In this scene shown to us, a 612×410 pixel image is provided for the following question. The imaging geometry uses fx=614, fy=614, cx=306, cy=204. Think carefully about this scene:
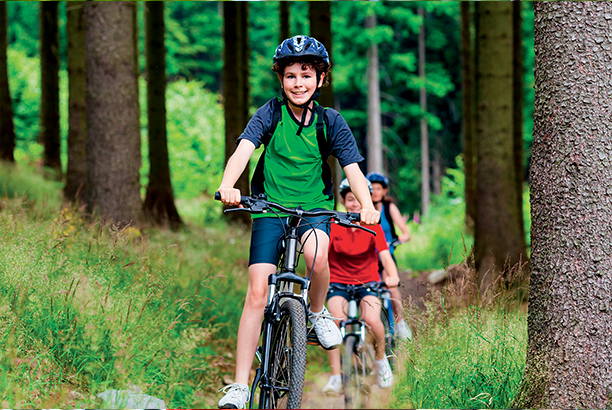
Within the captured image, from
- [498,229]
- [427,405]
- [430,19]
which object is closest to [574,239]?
[427,405]

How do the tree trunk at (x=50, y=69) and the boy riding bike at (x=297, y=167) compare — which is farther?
the tree trunk at (x=50, y=69)

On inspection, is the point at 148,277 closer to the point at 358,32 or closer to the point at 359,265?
the point at 359,265

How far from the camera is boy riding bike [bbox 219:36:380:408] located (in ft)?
13.4

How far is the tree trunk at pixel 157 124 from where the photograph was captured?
41.8ft

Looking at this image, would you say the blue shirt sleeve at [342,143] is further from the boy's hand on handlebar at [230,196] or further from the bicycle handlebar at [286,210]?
the boy's hand on handlebar at [230,196]

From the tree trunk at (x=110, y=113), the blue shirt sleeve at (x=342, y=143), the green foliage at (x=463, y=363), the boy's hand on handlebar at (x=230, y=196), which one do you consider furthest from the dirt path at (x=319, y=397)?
the tree trunk at (x=110, y=113)

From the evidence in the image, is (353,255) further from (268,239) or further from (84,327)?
(84,327)

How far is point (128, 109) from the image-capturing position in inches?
316

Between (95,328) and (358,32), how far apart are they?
84.1 feet

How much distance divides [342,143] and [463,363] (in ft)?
5.64

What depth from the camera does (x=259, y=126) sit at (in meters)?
4.18

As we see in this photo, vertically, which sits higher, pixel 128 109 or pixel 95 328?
pixel 128 109

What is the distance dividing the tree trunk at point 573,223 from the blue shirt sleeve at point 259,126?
1805mm

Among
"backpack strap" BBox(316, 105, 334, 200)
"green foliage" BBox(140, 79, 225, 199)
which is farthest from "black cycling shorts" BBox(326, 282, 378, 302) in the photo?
"green foliage" BBox(140, 79, 225, 199)
